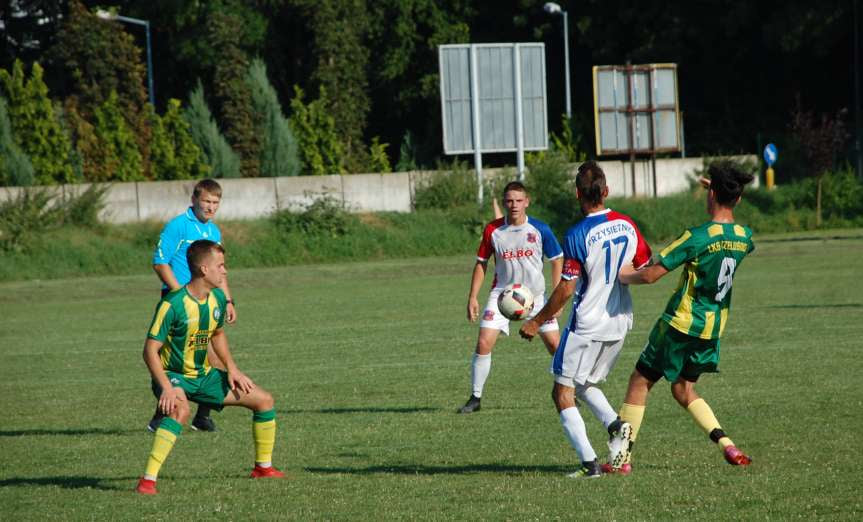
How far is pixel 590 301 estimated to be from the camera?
841cm

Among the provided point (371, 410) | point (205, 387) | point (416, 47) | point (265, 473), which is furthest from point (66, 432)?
point (416, 47)

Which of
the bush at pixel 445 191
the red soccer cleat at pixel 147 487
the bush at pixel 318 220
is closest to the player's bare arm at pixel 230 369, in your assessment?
the red soccer cleat at pixel 147 487

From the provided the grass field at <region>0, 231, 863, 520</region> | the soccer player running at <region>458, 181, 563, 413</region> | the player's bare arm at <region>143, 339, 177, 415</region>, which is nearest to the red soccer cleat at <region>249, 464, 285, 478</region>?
the grass field at <region>0, 231, 863, 520</region>

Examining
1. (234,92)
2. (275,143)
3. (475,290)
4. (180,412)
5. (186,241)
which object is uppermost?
(234,92)

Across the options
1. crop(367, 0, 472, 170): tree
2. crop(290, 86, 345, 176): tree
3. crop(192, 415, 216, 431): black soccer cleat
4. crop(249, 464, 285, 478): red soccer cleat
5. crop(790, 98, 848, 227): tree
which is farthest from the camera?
crop(367, 0, 472, 170): tree

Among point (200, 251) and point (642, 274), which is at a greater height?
point (200, 251)

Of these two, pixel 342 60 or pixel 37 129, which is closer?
pixel 37 129

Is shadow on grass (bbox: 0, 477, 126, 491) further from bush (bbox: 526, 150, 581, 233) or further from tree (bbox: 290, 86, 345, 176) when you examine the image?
tree (bbox: 290, 86, 345, 176)

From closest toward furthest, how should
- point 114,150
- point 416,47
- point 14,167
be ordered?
point 14,167 < point 114,150 < point 416,47

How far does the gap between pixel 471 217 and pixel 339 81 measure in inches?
614

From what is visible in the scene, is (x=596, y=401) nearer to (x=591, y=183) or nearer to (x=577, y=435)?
(x=577, y=435)

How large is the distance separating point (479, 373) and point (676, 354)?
146 inches

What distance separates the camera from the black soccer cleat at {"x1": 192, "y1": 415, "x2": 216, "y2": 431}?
11.0m

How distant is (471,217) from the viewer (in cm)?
4172
